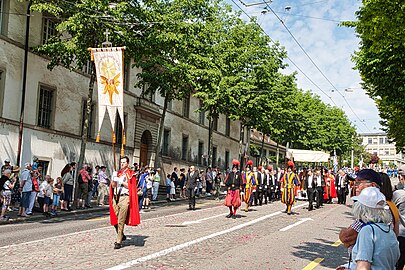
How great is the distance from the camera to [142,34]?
19547 millimetres

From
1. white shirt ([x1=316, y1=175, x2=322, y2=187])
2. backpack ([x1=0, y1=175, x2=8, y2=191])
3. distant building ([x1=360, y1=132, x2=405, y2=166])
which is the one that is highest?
distant building ([x1=360, y1=132, x2=405, y2=166])

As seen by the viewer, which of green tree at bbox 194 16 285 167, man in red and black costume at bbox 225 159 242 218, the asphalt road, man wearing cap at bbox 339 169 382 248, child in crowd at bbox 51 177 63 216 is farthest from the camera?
green tree at bbox 194 16 285 167

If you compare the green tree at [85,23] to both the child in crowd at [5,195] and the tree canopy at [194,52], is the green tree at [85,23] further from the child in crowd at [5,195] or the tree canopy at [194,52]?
the child in crowd at [5,195]

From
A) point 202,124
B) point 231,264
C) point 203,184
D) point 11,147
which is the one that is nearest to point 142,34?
point 11,147

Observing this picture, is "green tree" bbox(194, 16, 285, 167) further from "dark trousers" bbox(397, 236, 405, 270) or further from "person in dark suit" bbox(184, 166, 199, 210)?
"dark trousers" bbox(397, 236, 405, 270)

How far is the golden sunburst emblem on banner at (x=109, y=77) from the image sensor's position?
45.9 feet

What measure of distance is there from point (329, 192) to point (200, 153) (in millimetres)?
18650

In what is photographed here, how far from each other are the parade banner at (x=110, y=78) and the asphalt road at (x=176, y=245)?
3457mm

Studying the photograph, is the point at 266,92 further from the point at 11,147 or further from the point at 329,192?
the point at 11,147

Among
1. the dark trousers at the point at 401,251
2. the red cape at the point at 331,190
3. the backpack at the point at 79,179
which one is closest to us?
the dark trousers at the point at 401,251

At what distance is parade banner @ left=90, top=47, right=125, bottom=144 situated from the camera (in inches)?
548

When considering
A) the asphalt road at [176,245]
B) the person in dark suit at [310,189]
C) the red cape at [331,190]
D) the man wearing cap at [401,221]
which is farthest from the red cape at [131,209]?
the red cape at [331,190]

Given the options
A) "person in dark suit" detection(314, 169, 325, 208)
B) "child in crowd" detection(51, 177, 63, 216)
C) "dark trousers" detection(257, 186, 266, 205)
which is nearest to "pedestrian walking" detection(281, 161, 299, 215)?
"person in dark suit" detection(314, 169, 325, 208)

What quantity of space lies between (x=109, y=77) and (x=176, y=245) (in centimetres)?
620
